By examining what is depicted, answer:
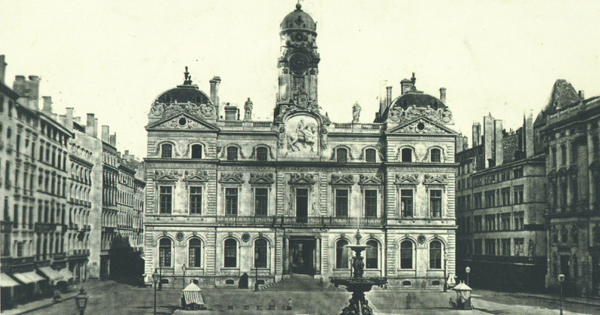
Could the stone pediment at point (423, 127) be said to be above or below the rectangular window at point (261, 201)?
above

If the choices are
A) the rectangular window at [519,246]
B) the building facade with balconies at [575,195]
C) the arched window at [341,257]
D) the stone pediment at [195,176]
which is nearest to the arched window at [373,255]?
the arched window at [341,257]

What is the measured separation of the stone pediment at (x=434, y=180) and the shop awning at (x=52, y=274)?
34.1m

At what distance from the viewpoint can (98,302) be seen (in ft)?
186

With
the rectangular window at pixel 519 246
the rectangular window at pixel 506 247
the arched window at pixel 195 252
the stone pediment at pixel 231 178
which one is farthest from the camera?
the rectangular window at pixel 506 247

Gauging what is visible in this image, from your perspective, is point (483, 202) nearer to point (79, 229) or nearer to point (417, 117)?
point (417, 117)

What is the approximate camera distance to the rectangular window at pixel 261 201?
71875 millimetres

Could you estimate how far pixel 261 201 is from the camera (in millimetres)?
72000

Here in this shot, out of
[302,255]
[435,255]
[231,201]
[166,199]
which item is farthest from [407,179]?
[166,199]

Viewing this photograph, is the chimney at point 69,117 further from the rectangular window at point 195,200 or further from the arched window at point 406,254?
the arched window at point 406,254

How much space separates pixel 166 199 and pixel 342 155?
17.3 m

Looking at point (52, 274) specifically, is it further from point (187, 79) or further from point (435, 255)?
point (435, 255)

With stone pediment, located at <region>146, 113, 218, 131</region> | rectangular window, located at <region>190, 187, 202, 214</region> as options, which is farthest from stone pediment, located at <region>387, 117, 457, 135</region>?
rectangular window, located at <region>190, 187, 202, 214</region>

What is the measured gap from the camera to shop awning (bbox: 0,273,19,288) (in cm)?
4524

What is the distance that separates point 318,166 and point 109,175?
30578 millimetres
